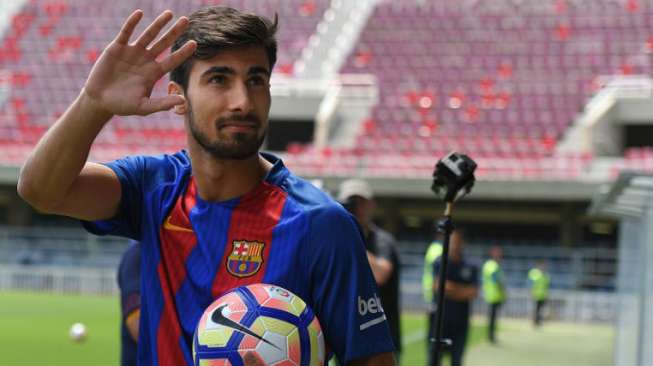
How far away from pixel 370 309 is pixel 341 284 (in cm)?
13

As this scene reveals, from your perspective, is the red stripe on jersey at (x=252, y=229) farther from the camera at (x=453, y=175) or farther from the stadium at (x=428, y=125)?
the stadium at (x=428, y=125)

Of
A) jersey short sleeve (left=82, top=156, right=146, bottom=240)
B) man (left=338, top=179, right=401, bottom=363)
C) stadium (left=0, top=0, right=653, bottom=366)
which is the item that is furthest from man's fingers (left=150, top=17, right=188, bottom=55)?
stadium (left=0, top=0, right=653, bottom=366)

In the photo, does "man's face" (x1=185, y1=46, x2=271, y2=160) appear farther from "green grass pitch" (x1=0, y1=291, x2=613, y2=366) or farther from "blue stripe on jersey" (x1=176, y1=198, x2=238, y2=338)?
"green grass pitch" (x1=0, y1=291, x2=613, y2=366)

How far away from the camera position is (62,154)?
2922 millimetres

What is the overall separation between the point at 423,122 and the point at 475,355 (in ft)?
58.9

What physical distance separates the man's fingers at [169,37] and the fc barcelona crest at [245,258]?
1.90 feet

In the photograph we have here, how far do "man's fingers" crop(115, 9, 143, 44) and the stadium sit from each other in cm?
2178

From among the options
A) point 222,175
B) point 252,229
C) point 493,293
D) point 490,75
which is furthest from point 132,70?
point 490,75

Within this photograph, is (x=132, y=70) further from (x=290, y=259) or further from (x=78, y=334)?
(x=78, y=334)

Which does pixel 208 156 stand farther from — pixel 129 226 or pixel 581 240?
pixel 581 240

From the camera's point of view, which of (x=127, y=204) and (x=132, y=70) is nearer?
(x=132, y=70)

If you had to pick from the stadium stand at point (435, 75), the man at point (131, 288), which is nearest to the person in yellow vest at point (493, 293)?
the stadium stand at point (435, 75)

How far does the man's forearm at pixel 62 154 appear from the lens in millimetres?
2885

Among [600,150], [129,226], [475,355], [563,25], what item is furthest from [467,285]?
[563,25]
